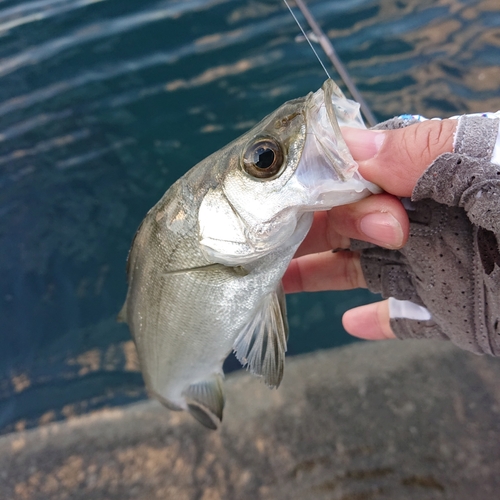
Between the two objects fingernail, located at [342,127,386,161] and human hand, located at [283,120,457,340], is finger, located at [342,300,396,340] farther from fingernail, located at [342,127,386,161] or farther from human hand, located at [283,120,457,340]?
fingernail, located at [342,127,386,161]

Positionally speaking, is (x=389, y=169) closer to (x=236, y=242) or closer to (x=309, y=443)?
(x=236, y=242)

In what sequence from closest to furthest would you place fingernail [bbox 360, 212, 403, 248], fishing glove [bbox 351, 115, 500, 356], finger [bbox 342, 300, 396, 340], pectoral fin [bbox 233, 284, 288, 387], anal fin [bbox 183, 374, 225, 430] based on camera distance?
fishing glove [bbox 351, 115, 500, 356], fingernail [bbox 360, 212, 403, 248], pectoral fin [bbox 233, 284, 288, 387], anal fin [bbox 183, 374, 225, 430], finger [bbox 342, 300, 396, 340]

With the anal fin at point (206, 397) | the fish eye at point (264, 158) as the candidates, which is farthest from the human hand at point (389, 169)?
the anal fin at point (206, 397)

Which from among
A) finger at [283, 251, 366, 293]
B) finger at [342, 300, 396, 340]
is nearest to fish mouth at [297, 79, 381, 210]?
finger at [283, 251, 366, 293]

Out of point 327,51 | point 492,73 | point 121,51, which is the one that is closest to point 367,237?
point 327,51

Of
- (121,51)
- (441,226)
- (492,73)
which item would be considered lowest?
(492,73)

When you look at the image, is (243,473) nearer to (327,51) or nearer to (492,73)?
(327,51)
